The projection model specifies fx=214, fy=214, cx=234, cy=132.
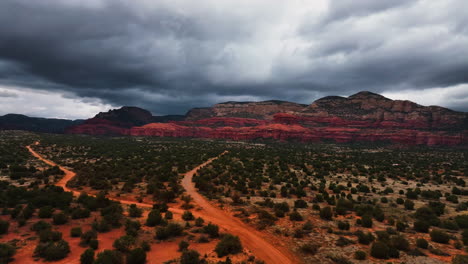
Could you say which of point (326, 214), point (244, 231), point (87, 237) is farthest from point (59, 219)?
point (326, 214)

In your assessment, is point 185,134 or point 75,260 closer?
point 75,260

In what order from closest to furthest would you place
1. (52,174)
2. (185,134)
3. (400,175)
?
(52,174), (400,175), (185,134)

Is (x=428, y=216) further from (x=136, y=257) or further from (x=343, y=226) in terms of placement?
(x=136, y=257)

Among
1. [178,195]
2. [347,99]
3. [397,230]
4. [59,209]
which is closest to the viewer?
[397,230]

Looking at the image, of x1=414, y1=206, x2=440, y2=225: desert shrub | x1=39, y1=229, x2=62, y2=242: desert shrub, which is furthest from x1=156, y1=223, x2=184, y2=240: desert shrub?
x1=414, y1=206, x2=440, y2=225: desert shrub

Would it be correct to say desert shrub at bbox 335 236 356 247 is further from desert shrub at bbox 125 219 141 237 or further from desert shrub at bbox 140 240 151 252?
desert shrub at bbox 125 219 141 237

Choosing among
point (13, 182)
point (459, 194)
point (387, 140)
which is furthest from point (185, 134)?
point (459, 194)

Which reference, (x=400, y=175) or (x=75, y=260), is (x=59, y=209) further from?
(x=400, y=175)
